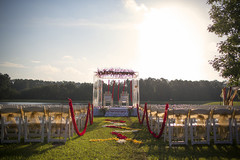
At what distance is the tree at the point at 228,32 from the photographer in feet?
35.6

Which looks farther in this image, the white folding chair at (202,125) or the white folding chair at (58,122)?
the white folding chair at (58,122)

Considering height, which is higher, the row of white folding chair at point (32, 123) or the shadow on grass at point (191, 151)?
the row of white folding chair at point (32, 123)

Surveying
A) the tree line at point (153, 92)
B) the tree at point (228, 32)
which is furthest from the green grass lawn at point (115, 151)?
the tree line at point (153, 92)

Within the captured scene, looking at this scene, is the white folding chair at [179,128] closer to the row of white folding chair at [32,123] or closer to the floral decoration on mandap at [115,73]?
the row of white folding chair at [32,123]

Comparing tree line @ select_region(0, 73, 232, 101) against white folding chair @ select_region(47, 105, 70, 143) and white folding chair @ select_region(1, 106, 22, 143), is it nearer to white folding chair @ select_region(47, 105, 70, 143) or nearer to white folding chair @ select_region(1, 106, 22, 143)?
white folding chair @ select_region(47, 105, 70, 143)

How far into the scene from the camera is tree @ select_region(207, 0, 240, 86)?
10.8m

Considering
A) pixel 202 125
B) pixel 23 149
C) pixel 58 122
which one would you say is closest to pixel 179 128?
pixel 202 125

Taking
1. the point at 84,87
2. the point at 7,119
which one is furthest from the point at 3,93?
the point at 7,119

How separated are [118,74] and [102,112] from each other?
4.16 meters

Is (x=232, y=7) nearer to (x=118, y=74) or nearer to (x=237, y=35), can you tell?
(x=237, y=35)

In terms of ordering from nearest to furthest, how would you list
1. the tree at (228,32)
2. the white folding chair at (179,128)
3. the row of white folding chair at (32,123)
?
the white folding chair at (179,128)
the row of white folding chair at (32,123)
the tree at (228,32)

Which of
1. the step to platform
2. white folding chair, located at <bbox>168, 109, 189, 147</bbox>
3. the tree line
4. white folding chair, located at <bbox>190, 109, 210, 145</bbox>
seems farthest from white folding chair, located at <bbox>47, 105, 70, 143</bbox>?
the tree line

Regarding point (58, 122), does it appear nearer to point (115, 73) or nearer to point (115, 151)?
point (115, 151)

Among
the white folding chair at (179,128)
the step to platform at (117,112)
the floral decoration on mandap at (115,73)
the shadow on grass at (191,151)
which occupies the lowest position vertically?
the step to platform at (117,112)
